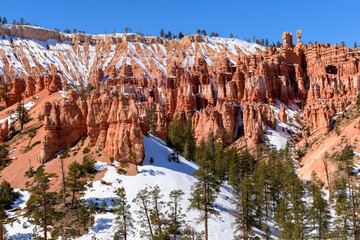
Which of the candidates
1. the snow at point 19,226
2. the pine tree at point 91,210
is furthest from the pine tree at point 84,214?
the snow at point 19,226

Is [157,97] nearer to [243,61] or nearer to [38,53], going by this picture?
[243,61]

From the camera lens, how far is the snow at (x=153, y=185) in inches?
1531

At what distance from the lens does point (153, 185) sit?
46031 millimetres

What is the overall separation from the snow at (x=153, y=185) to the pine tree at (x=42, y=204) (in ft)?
16.0

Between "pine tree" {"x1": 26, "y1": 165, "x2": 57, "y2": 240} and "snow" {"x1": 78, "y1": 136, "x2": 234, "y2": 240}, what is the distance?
192 inches

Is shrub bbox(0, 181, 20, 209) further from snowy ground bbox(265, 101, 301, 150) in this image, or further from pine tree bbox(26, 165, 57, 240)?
snowy ground bbox(265, 101, 301, 150)

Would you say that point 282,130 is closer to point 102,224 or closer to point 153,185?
point 153,185

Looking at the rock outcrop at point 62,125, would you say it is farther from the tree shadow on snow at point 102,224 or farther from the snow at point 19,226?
the tree shadow on snow at point 102,224

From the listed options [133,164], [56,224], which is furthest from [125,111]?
[56,224]

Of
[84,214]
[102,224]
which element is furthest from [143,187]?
[84,214]

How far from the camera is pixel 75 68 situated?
192 metres

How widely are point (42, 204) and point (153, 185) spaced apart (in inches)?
592

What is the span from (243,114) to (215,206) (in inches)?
2316

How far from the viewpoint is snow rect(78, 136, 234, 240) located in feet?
128
